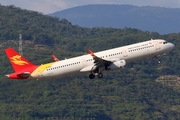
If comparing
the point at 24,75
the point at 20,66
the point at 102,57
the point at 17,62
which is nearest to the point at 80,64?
the point at 102,57

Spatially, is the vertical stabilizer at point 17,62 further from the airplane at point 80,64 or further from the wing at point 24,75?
the wing at point 24,75

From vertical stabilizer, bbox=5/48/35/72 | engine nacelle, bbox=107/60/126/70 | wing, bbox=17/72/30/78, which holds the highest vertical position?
vertical stabilizer, bbox=5/48/35/72

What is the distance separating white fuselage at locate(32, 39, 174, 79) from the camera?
12319 centimetres

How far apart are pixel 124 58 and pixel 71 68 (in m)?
10.5

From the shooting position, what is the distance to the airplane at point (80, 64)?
404 ft

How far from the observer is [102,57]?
125m

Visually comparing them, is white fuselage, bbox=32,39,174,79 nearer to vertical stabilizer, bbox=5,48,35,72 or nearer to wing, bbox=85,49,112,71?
wing, bbox=85,49,112,71

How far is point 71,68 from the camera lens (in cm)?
12306

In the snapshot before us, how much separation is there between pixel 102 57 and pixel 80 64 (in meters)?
4.61

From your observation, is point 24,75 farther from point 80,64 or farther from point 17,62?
point 80,64

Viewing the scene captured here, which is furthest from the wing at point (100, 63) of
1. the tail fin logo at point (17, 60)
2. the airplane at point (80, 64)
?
the tail fin logo at point (17, 60)

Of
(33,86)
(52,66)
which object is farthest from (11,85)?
(52,66)

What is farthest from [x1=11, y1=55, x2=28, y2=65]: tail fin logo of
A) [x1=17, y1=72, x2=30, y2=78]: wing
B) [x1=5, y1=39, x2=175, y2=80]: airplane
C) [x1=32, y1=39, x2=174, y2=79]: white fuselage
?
[x1=32, y1=39, x2=174, y2=79]: white fuselage

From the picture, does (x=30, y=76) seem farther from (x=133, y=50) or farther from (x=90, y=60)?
(x=133, y=50)
